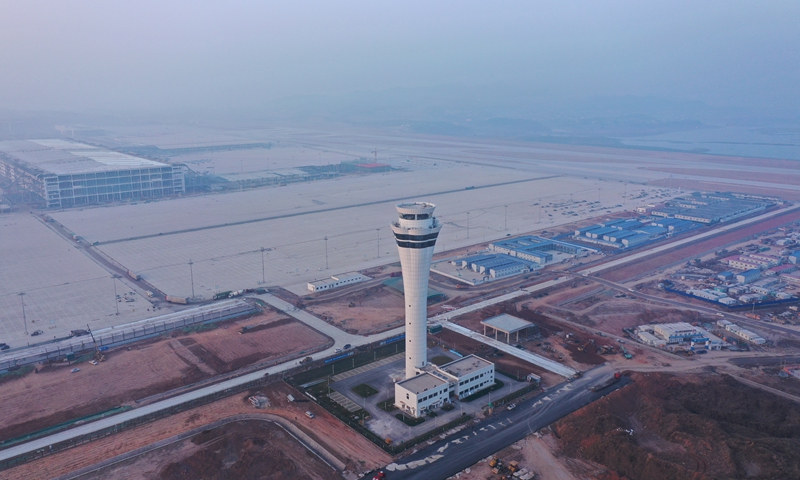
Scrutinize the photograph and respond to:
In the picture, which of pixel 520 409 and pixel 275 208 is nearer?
pixel 520 409

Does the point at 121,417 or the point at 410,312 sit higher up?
the point at 410,312

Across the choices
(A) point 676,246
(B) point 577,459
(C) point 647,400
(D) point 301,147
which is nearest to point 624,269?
(A) point 676,246

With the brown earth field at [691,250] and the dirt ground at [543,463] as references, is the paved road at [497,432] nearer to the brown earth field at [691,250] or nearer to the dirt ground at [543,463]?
the dirt ground at [543,463]

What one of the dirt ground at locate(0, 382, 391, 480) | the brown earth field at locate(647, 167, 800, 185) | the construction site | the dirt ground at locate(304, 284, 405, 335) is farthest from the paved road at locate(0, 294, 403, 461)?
the brown earth field at locate(647, 167, 800, 185)

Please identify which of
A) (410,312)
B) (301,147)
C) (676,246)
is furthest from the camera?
(301,147)

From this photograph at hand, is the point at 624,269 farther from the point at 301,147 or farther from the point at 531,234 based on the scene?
the point at 301,147

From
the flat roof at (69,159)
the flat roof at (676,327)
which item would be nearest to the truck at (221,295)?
the flat roof at (676,327)

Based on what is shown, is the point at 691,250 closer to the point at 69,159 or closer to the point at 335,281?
the point at 335,281
